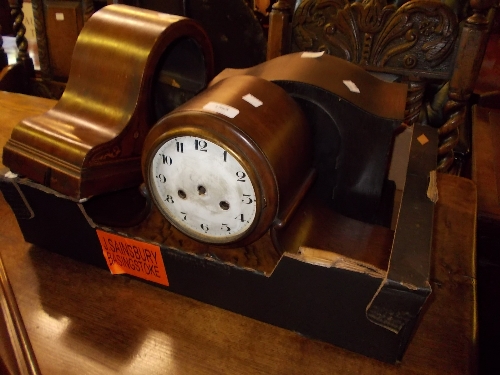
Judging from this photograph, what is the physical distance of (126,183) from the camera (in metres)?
0.65

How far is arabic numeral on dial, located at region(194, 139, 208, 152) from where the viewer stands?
0.51m

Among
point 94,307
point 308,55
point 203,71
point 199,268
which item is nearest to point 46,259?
point 94,307

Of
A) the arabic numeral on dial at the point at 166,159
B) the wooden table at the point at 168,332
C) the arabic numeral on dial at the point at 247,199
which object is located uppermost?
the arabic numeral on dial at the point at 166,159

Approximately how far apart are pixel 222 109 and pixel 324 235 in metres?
0.26

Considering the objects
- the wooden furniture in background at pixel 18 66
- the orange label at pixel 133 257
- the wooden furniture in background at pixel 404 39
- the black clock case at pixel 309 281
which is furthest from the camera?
the wooden furniture in background at pixel 18 66

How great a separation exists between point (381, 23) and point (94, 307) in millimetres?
883

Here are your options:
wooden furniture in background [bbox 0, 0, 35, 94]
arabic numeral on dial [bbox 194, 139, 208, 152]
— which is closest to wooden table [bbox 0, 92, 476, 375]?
arabic numeral on dial [bbox 194, 139, 208, 152]

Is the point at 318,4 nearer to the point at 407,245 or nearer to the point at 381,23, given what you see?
the point at 381,23

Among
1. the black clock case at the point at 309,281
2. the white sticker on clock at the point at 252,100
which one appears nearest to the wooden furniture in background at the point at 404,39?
the black clock case at the point at 309,281

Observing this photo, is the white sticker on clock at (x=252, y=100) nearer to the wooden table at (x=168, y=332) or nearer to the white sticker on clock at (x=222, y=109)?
the white sticker on clock at (x=222, y=109)

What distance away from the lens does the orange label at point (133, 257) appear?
1.87 ft

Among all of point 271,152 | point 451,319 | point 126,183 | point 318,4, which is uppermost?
point 318,4

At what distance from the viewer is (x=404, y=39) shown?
102 centimetres

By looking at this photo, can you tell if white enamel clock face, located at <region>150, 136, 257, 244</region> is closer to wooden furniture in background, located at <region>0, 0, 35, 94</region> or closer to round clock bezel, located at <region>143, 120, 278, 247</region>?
round clock bezel, located at <region>143, 120, 278, 247</region>
